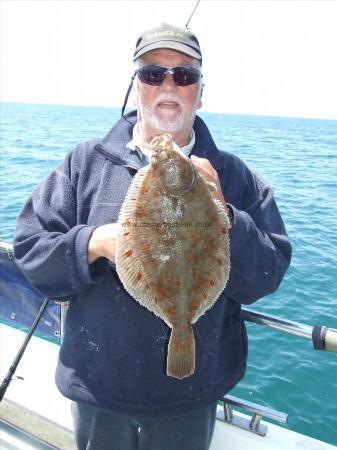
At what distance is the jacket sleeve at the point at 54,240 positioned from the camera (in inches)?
94.5

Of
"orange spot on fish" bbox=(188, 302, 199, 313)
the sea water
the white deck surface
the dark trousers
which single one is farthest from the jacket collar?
the sea water

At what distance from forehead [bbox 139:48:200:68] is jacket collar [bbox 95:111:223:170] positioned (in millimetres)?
416

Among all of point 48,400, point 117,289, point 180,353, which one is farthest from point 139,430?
point 48,400

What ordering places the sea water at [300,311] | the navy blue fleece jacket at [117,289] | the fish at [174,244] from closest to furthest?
the fish at [174,244], the navy blue fleece jacket at [117,289], the sea water at [300,311]

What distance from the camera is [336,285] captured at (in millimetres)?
8719

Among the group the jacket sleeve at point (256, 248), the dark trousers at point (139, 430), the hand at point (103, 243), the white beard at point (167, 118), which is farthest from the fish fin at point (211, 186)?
the dark trousers at point (139, 430)

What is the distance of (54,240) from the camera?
246 cm

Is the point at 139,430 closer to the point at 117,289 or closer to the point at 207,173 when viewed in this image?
the point at 117,289

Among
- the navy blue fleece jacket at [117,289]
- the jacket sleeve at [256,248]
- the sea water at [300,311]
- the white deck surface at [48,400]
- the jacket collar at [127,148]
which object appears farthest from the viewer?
the sea water at [300,311]

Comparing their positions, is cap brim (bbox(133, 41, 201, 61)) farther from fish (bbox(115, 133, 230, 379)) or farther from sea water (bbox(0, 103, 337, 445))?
sea water (bbox(0, 103, 337, 445))

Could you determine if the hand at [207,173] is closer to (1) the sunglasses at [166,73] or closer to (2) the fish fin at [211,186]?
(2) the fish fin at [211,186]

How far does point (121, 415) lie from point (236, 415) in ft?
4.10

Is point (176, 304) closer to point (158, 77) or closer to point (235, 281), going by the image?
point (235, 281)

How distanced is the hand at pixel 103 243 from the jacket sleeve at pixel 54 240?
33 millimetres
